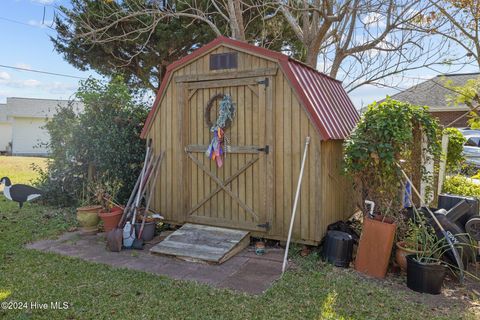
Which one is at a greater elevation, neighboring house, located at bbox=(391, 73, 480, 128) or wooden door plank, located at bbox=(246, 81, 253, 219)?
neighboring house, located at bbox=(391, 73, 480, 128)

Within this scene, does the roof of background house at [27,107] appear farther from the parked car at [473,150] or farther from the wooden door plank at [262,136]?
the parked car at [473,150]

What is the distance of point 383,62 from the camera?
33.5 ft

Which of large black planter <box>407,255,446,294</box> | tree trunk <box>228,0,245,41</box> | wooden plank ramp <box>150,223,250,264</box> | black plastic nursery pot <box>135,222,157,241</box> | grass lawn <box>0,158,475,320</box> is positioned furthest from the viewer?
tree trunk <box>228,0,245,41</box>

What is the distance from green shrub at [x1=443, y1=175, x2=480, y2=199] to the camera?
249 inches

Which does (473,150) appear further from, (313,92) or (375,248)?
(375,248)

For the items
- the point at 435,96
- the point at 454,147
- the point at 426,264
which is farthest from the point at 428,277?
the point at 435,96

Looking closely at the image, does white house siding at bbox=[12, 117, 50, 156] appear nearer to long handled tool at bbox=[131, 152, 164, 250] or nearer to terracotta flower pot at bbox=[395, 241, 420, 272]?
long handled tool at bbox=[131, 152, 164, 250]

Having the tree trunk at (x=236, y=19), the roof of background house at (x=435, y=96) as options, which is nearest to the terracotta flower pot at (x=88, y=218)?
the tree trunk at (x=236, y=19)

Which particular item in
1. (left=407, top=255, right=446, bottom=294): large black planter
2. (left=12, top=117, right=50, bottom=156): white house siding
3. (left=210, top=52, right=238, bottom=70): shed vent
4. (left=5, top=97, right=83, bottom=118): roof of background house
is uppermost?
(left=5, top=97, right=83, bottom=118): roof of background house

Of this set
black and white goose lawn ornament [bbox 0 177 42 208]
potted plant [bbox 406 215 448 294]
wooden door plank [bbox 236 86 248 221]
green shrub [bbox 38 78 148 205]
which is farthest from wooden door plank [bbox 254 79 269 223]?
black and white goose lawn ornament [bbox 0 177 42 208]

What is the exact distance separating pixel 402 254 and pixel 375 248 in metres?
0.32

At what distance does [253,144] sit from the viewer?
482 centimetres

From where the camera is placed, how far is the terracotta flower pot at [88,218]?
18.0 feet

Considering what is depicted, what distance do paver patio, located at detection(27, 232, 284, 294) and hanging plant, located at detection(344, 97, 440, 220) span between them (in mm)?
1404
